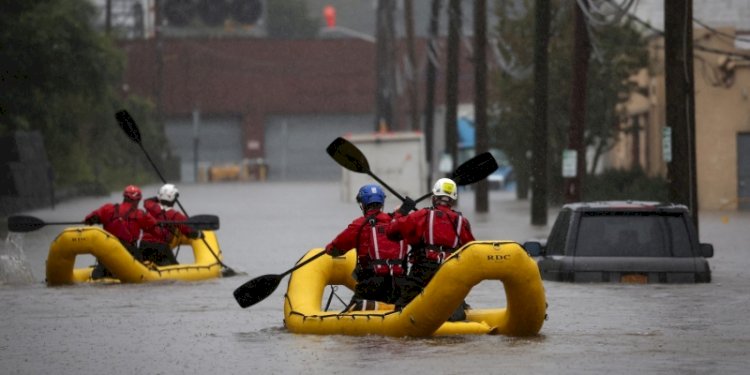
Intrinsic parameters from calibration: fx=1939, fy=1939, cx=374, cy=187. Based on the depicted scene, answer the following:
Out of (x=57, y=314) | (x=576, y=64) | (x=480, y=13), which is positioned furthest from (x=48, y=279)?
(x=480, y=13)

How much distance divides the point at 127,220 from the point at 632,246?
6.47m

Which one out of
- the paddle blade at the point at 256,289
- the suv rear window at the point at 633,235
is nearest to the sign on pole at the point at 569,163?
the suv rear window at the point at 633,235

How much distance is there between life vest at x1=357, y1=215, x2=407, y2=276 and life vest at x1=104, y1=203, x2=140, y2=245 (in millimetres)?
8265

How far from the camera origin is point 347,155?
18.2 meters

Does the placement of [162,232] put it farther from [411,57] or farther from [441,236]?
[411,57]

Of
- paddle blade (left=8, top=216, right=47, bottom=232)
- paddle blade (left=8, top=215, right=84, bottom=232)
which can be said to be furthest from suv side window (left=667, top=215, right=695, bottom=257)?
paddle blade (left=8, top=216, right=47, bottom=232)

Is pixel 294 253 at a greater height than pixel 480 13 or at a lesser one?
lesser

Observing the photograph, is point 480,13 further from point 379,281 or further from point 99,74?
point 379,281

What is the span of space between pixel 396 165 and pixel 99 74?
1817 cm

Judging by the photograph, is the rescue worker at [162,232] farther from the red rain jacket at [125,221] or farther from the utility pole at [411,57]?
the utility pole at [411,57]

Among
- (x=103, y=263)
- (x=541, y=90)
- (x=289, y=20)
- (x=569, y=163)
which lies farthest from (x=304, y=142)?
(x=103, y=263)

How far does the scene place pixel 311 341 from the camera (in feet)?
53.2

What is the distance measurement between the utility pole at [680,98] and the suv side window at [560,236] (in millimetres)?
5906

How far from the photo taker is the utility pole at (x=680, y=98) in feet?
95.2
